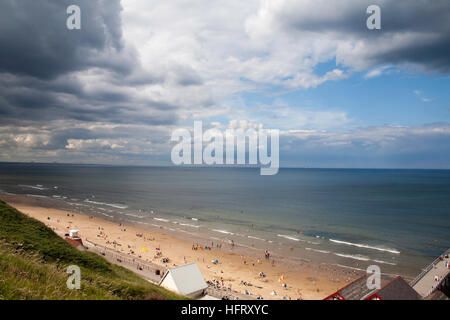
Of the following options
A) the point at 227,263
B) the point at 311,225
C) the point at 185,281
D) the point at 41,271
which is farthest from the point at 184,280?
the point at 311,225

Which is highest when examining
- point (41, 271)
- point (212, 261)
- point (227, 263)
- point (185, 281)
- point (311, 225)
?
point (41, 271)

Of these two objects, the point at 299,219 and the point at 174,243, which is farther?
the point at 299,219

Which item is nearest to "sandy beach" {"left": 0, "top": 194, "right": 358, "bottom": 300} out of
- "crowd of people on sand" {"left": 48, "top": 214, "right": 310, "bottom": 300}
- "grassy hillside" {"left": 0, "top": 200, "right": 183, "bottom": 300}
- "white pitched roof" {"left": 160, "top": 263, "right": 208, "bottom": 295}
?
"crowd of people on sand" {"left": 48, "top": 214, "right": 310, "bottom": 300}

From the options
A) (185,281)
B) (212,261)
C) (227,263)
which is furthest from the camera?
(212,261)

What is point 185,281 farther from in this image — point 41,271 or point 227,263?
point 227,263
